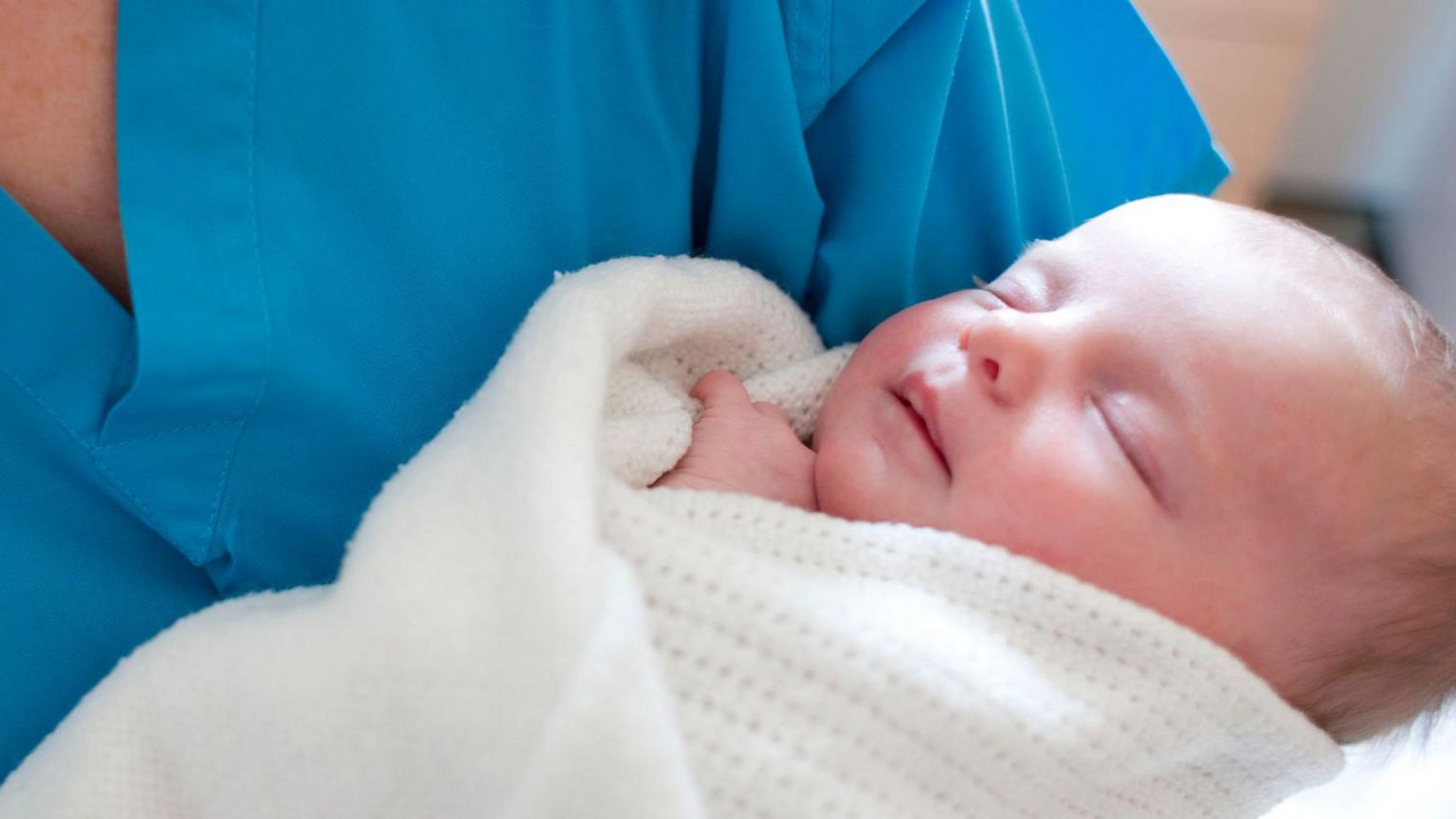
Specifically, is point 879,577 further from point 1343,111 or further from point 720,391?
point 1343,111

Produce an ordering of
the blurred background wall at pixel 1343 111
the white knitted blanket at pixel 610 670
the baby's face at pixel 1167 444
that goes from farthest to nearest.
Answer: the blurred background wall at pixel 1343 111
the baby's face at pixel 1167 444
the white knitted blanket at pixel 610 670

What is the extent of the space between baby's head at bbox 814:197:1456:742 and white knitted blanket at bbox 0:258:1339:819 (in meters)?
0.05

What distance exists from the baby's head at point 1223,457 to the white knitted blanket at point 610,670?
45 millimetres

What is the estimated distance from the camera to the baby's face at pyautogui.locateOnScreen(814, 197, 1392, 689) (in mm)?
709

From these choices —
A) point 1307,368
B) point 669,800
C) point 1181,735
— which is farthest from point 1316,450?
point 669,800

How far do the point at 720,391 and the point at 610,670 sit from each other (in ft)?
0.95

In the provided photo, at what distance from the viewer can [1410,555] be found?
72cm

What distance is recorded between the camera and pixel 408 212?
0.68 m

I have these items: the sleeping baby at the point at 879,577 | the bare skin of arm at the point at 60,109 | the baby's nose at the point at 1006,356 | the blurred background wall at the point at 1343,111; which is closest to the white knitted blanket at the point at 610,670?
the sleeping baby at the point at 879,577

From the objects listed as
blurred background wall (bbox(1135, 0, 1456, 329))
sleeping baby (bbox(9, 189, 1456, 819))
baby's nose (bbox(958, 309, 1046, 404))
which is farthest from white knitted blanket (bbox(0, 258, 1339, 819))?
blurred background wall (bbox(1135, 0, 1456, 329))

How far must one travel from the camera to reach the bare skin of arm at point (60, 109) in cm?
59

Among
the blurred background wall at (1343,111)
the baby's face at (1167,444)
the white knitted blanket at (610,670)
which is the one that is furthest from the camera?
the blurred background wall at (1343,111)

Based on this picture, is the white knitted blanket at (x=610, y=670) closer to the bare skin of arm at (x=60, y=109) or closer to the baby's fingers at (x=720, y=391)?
the baby's fingers at (x=720, y=391)

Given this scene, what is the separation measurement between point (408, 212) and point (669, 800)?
14.4 inches
